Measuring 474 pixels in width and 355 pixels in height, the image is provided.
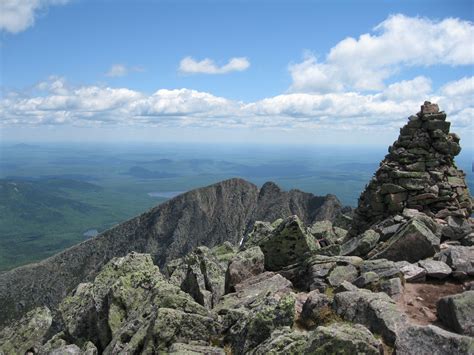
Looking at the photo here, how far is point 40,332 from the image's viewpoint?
27.6m

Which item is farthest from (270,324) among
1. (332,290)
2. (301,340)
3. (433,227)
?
(433,227)

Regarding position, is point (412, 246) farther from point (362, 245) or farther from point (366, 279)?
point (366, 279)

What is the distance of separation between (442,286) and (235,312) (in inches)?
413

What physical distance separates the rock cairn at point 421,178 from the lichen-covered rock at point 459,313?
18818 millimetres

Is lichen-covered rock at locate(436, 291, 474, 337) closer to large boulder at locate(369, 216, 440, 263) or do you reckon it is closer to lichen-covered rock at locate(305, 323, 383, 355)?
lichen-covered rock at locate(305, 323, 383, 355)

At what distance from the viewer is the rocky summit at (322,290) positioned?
14416 millimetres

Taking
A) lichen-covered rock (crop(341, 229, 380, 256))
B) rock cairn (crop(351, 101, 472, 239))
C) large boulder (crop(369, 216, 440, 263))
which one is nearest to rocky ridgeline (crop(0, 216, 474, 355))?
large boulder (crop(369, 216, 440, 263))

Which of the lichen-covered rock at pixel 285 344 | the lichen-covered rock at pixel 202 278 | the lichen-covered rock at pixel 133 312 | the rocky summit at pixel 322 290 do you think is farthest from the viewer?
the lichen-covered rock at pixel 202 278

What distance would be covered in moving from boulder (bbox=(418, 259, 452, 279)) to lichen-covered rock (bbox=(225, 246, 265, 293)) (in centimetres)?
1011

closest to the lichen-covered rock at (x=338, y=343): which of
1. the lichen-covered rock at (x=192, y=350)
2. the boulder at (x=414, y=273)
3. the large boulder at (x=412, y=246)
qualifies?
the lichen-covered rock at (x=192, y=350)

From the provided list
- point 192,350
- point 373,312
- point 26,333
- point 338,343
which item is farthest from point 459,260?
point 26,333

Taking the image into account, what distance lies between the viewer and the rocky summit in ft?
47.3

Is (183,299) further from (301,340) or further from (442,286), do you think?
(442,286)

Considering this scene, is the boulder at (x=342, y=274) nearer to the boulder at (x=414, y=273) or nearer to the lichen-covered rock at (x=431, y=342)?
the boulder at (x=414, y=273)
